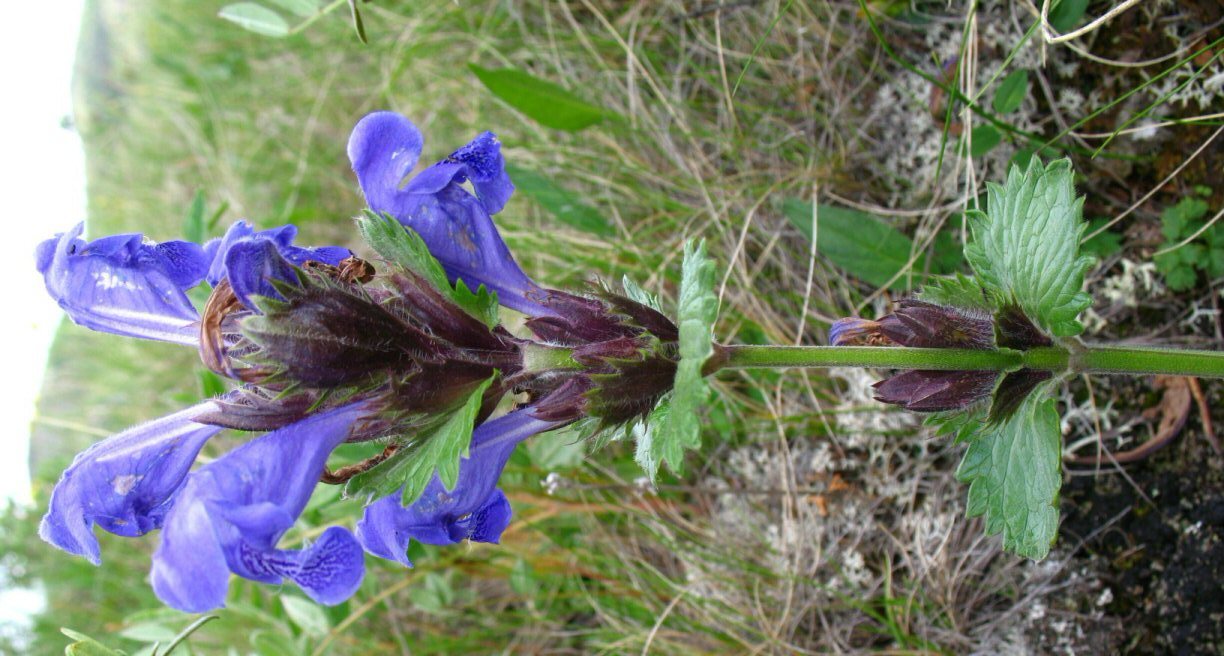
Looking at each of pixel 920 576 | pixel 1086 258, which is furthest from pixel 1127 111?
pixel 920 576

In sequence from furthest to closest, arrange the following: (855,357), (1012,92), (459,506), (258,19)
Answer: (258,19) → (1012,92) → (459,506) → (855,357)

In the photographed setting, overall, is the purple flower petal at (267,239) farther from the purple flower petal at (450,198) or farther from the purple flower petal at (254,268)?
the purple flower petal at (450,198)

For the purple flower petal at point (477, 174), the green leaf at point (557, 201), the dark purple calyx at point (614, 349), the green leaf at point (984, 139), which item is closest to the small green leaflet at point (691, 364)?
the dark purple calyx at point (614, 349)

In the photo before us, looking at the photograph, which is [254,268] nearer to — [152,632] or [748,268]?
[748,268]

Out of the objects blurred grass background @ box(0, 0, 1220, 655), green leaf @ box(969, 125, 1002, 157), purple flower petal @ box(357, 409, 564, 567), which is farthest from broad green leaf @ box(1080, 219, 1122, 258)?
purple flower petal @ box(357, 409, 564, 567)

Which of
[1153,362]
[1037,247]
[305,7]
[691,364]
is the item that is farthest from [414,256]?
[305,7]

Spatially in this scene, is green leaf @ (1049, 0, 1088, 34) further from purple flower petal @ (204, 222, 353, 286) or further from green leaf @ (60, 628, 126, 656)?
green leaf @ (60, 628, 126, 656)
